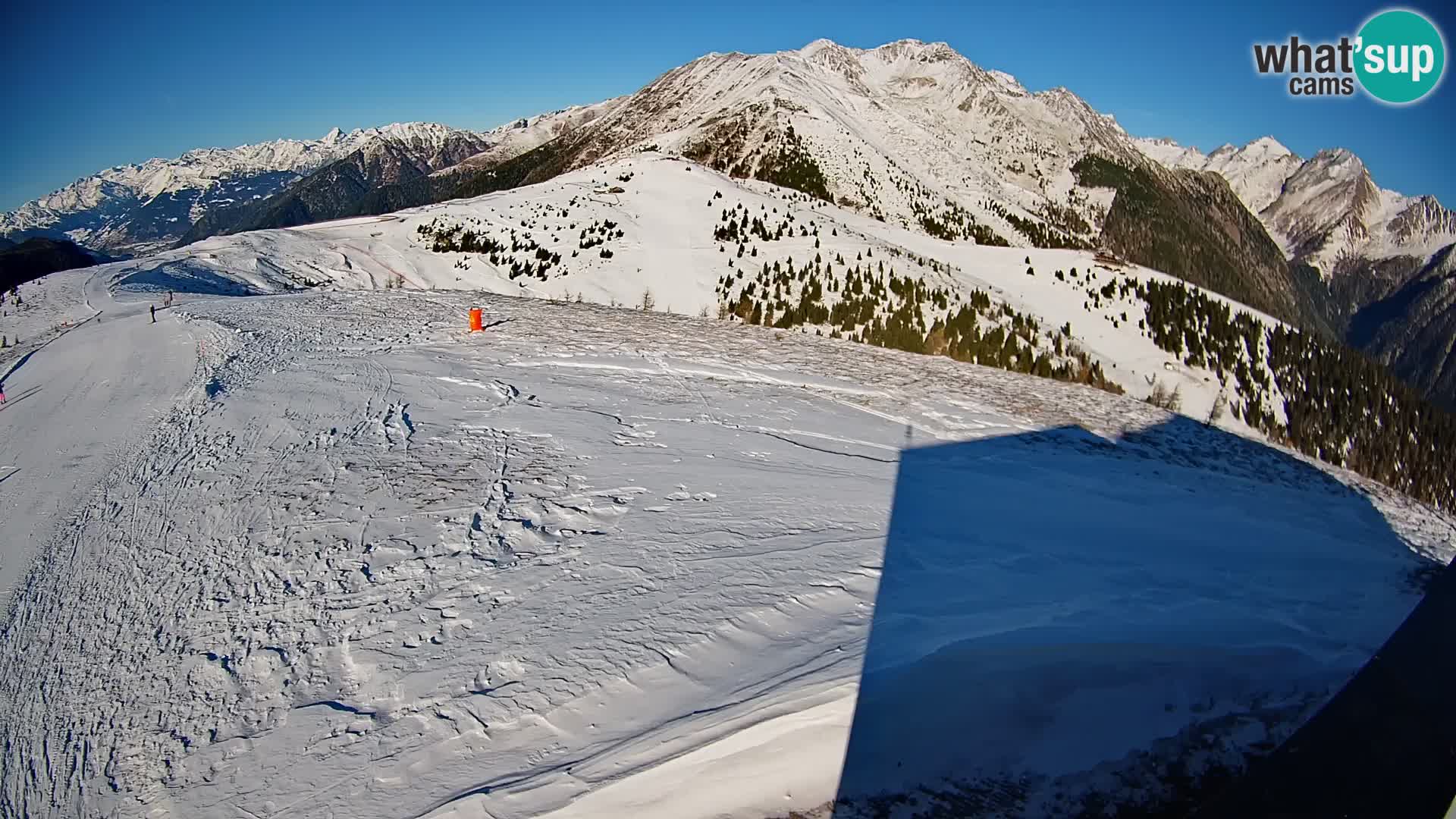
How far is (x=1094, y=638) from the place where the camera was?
5.04m

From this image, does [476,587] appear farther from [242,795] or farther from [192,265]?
[192,265]

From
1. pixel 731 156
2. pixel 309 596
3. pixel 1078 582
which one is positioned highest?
pixel 731 156

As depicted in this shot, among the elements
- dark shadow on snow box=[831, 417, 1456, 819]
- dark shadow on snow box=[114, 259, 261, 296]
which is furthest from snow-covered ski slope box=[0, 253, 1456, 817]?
dark shadow on snow box=[114, 259, 261, 296]

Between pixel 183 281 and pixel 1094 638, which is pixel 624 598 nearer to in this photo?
pixel 1094 638

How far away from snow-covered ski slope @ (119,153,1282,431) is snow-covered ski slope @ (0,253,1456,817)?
1066 cm

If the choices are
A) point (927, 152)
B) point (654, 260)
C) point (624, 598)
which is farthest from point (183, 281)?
point (927, 152)

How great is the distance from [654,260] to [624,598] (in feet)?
64.6

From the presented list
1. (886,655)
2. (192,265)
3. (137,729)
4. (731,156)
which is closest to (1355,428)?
(886,655)

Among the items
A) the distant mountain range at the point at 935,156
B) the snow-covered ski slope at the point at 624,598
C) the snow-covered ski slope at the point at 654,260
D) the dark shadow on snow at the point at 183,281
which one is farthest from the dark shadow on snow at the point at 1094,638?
the distant mountain range at the point at 935,156

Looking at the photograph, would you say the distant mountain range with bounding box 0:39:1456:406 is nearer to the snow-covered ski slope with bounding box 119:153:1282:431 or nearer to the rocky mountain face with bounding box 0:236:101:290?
the snow-covered ski slope with bounding box 119:153:1282:431

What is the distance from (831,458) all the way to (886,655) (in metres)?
3.99

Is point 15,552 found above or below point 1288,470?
below

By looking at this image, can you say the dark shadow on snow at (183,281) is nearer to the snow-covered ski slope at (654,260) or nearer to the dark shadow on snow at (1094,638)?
the snow-covered ski slope at (654,260)

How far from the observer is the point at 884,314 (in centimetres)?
2033
